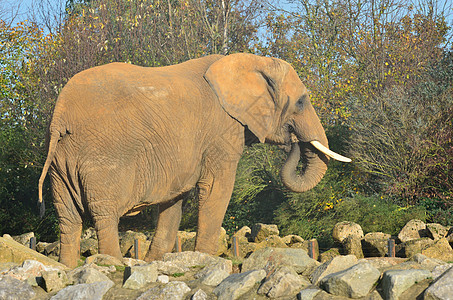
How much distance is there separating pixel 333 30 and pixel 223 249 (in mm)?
10897

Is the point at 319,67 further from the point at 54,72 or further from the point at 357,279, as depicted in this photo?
the point at 357,279

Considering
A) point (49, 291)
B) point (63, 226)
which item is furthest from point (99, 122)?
point (49, 291)

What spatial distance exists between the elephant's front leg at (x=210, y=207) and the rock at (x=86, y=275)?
2657 mm

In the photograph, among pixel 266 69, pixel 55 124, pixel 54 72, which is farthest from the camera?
pixel 54 72

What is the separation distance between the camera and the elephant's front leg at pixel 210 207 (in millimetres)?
9508

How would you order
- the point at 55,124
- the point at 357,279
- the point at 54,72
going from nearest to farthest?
1. the point at 357,279
2. the point at 55,124
3. the point at 54,72

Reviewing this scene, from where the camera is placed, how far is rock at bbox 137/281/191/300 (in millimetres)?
6543

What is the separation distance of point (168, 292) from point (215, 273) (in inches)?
21.8

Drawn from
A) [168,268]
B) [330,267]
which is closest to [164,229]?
[168,268]

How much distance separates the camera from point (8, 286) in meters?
6.66

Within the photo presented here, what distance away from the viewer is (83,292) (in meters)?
6.56

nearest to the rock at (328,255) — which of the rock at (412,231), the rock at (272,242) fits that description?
the rock at (272,242)

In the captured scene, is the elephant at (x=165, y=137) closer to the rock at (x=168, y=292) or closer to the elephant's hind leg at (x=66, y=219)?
the elephant's hind leg at (x=66, y=219)

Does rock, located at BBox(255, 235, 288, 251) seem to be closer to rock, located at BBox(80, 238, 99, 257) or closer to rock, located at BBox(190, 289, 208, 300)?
rock, located at BBox(80, 238, 99, 257)
